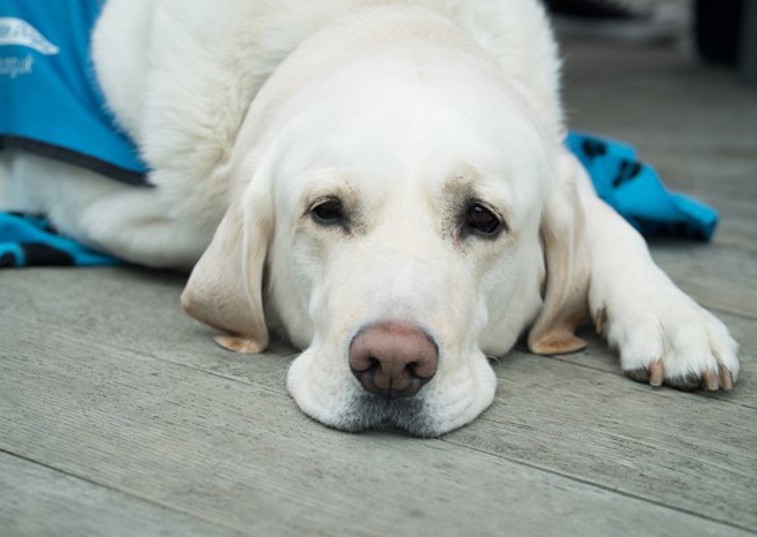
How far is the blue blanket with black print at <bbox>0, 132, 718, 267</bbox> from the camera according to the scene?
322 centimetres

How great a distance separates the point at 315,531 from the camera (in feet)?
5.73

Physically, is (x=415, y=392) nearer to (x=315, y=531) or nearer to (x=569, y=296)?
(x=315, y=531)

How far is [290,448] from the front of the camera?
80.7 inches

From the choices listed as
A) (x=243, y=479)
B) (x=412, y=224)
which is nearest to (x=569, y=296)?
(x=412, y=224)

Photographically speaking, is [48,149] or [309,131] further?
[48,149]

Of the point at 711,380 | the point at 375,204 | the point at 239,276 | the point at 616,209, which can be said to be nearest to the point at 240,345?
the point at 239,276

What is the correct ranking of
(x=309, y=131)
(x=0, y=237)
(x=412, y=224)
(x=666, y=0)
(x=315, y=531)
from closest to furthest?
(x=315, y=531)
(x=412, y=224)
(x=309, y=131)
(x=0, y=237)
(x=666, y=0)

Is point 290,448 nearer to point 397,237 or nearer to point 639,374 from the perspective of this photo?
point 397,237

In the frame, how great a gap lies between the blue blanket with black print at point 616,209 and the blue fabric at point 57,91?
0.25m

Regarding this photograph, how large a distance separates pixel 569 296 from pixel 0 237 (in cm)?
160

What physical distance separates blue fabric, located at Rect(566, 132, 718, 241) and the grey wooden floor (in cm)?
66

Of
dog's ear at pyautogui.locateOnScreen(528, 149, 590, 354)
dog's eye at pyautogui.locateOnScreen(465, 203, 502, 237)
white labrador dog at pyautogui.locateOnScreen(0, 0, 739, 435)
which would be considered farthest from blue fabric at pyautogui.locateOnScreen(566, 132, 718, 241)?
dog's eye at pyautogui.locateOnScreen(465, 203, 502, 237)

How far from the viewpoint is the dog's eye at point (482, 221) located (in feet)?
7.62

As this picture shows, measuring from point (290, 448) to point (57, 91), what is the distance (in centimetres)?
159
